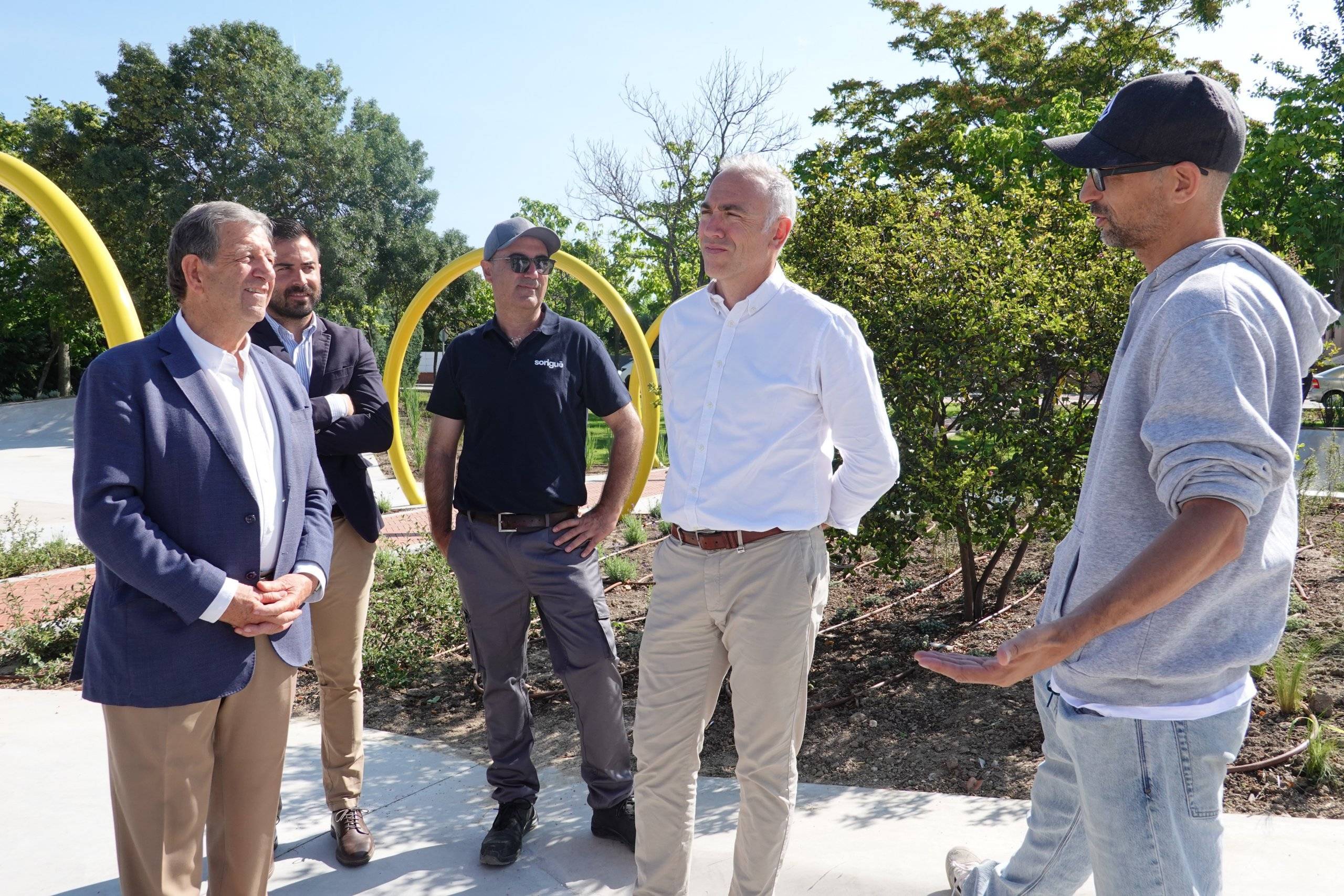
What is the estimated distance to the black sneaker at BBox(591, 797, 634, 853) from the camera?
3654 mm

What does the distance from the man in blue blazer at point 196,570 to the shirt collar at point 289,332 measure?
90 cm

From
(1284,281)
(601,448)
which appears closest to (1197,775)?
(1284,281)

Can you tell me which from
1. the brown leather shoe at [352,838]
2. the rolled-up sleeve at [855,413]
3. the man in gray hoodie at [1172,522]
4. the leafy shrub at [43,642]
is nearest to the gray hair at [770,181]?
the rolled-up sleeve at [855,413]

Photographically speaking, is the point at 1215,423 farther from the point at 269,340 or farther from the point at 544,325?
the point at 269,340

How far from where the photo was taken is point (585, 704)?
12.4 ft

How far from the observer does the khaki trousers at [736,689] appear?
10.0 feet

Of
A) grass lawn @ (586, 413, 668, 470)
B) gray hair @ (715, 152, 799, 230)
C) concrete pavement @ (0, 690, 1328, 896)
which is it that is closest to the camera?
gray hair @ (715, 152, 799, 230)

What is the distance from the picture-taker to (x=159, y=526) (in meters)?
2.62

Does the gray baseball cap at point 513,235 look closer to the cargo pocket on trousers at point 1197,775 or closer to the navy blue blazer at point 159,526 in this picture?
the navy blue blazer at point 159,526

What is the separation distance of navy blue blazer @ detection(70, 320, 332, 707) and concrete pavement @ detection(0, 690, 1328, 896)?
4.09 feet

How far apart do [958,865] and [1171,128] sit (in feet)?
7.35

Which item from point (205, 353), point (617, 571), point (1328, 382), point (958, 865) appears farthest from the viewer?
point (1328, 382)

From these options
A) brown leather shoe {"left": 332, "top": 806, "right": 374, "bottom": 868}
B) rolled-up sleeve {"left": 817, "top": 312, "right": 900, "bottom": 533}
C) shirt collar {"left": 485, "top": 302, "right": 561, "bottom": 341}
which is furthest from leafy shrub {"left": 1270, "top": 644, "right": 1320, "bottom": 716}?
brown leather shoe {"left": 332, "top": 806, "right": 374, "bottom": 868}

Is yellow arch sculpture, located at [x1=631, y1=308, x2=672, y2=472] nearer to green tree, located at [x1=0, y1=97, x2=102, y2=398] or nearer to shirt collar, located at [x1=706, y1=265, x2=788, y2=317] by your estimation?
shirt collar, located at [x1=706, y1=265, x2=788, y2=317]
